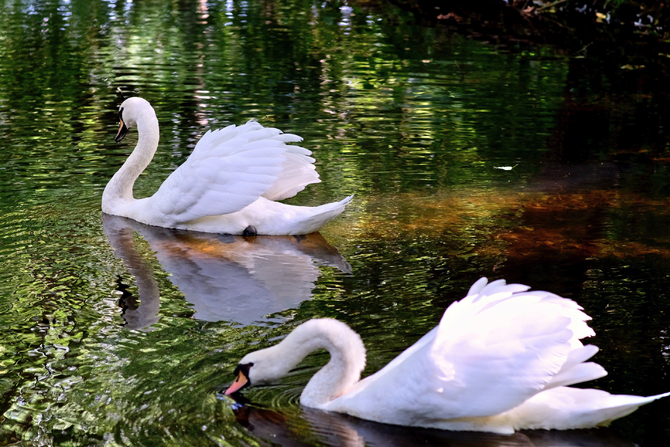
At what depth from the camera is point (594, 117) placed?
41.6ft

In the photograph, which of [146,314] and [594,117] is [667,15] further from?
[146,314]

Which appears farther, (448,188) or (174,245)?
(448,188)

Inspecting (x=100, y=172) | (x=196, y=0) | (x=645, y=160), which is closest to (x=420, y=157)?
(x=645, y=160)

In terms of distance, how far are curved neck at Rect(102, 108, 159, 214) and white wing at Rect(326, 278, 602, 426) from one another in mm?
4625

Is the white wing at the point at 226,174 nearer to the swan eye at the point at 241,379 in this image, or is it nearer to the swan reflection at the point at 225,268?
the swan reflection at the point at 225,268

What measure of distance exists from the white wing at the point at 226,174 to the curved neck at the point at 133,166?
24.5 inches

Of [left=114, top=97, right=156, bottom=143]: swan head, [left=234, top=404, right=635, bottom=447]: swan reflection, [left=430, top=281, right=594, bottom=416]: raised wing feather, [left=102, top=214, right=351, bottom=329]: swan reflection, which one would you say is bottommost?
[left=102, top=214, right=351, bottom=329]: swan reflection

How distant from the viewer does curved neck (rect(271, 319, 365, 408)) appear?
180 inches

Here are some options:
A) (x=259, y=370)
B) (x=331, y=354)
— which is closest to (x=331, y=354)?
(x=331, y=354)

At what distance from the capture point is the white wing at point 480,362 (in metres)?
4.13

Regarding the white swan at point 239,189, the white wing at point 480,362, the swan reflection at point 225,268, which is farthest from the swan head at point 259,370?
the white swan at point 239,189

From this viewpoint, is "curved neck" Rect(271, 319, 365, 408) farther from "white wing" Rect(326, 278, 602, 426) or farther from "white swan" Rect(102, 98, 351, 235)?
"white swan" Rect(102, 98, 351, 235)

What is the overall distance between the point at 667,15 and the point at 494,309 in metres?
16.8

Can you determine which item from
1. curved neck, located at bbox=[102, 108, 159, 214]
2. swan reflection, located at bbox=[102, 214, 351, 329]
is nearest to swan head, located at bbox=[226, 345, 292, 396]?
swan reflection, located at bbox=[102, 214, 351, 329]
